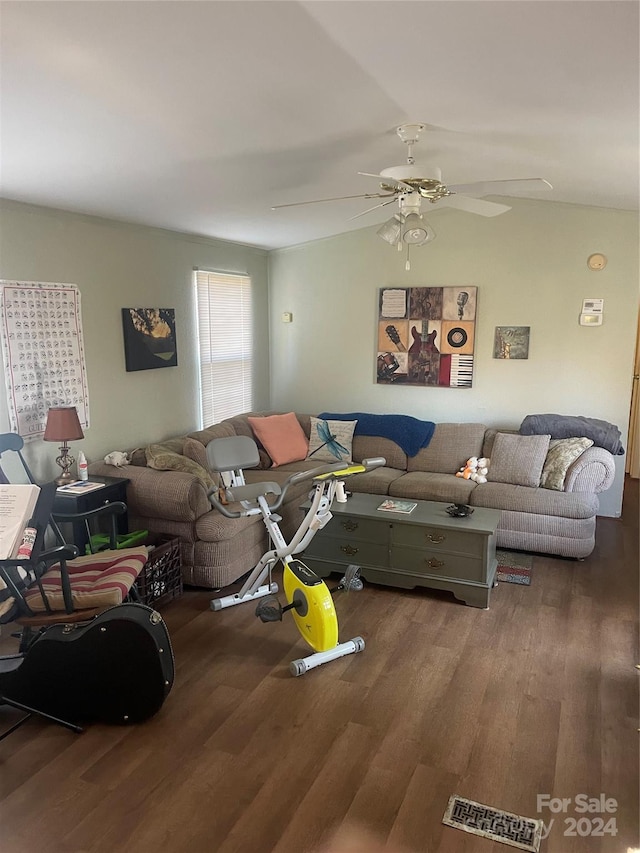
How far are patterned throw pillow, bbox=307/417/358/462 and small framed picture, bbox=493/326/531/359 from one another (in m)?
1.39

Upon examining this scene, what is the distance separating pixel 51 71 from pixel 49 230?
6.06 ft

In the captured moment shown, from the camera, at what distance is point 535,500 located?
→ 438 cm

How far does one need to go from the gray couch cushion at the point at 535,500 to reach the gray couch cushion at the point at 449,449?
50 centimetres

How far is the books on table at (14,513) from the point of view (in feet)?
8.70

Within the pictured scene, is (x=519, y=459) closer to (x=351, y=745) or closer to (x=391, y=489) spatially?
(x=391, y=489)

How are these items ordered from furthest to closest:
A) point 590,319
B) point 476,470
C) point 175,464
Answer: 1. point 590,319
2. point 476,470
3. point 175,464

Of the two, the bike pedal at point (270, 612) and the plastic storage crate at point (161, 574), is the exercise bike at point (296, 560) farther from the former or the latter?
the plastic storage crate at point (161, 574)

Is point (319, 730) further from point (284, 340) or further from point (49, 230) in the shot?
point (284, 340)

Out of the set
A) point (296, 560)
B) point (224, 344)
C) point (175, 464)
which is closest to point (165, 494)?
point (175, 464)

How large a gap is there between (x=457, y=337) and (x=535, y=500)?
1.77m

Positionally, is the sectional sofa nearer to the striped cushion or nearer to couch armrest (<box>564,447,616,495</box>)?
couch armrest (<box>564,447,616,495</box>)

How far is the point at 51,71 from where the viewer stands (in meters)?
2.04

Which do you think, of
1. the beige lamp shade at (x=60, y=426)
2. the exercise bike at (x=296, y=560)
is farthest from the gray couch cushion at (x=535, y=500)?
the beige lamp shade at (x=60, y=426)

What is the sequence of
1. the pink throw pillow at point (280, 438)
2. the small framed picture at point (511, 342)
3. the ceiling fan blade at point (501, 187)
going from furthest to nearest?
the small framed picture at point (511, 342) < the pink throw pillow at point (280, 438) < the ceiling fan blade at point (501, 187)
